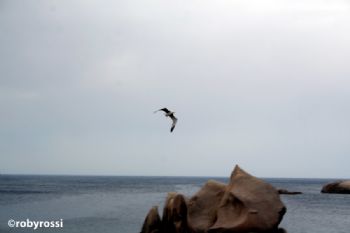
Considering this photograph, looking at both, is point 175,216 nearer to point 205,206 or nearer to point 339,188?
point 205,206

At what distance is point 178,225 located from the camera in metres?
25.8

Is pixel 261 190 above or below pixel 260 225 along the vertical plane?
above

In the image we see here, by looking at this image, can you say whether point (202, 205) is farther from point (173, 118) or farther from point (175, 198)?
point (173, 118)

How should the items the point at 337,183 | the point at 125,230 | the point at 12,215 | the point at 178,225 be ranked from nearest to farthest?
the point at 178,225 → the point at 125,230 → the point at 12,215 → the point at 337,183

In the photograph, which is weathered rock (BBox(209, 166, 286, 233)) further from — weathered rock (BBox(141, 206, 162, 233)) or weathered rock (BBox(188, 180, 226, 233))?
weathered rock (BBox(141, 206, 162, 233))

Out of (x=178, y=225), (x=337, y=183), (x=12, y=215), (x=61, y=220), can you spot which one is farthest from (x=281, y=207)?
(x=337, y=183)

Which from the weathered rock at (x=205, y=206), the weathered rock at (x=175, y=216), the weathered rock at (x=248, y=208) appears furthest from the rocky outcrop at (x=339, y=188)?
the weathered rock at (x=175, y=216)

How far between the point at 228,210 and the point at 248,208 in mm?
1201

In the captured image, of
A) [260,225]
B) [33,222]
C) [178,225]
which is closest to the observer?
[260,225]

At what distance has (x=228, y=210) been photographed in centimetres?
2488

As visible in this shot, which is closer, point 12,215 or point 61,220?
point 61,220

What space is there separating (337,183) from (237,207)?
71012 mm

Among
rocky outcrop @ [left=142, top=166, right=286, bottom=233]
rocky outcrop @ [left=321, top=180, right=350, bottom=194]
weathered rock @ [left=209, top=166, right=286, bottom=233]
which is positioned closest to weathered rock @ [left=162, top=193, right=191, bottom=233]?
rocky outcrop @ [left=142, top=166, right=286, bottom=233]

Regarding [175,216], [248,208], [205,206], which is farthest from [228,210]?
[175,216]
